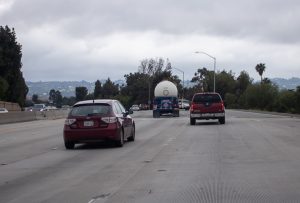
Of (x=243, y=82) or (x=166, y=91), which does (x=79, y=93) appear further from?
(x=166, y=91)

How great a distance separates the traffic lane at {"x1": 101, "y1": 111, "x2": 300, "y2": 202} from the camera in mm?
10336

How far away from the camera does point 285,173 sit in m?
13.0

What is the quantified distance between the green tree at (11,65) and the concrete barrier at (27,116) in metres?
24.0

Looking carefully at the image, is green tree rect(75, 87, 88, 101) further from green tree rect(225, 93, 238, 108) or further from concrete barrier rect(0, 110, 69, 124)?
concrete barrier rect(0, 110, 69, 124)

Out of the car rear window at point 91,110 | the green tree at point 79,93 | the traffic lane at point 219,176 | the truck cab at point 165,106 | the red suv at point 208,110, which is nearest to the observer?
the traffic lane at point 219,176

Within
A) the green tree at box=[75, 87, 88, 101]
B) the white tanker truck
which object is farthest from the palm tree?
the white tanker truck

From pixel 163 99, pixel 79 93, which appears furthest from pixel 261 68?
pixel 163 99

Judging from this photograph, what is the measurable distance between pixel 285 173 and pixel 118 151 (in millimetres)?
7166

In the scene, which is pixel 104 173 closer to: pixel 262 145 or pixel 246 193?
pixel 246 193

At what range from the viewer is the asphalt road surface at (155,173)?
10.5 m

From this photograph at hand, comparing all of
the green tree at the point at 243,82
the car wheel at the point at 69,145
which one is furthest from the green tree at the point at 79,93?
the car wheel at the point at 69,145

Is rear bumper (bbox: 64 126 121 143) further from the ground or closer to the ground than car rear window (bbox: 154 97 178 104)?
closer to the ground

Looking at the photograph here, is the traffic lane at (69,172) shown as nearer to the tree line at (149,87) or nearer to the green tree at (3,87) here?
the tree line at (149,87)

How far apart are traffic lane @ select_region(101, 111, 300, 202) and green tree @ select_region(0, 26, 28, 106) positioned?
70.4 meters
